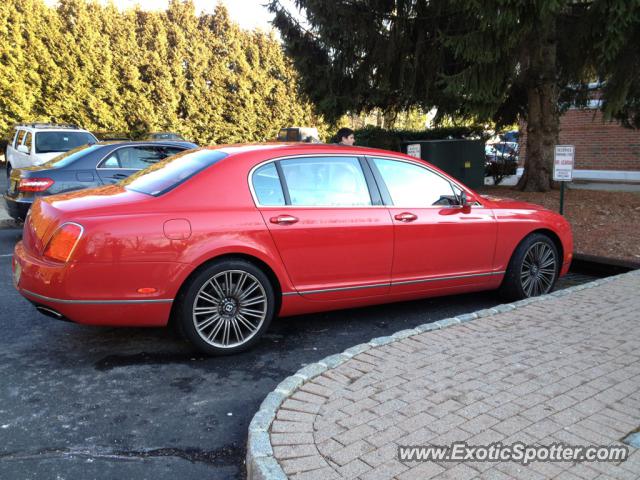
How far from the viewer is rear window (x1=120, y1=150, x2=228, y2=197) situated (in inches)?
166

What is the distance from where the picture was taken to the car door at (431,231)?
4.81 m

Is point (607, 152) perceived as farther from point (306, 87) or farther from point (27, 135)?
point (27, 135)

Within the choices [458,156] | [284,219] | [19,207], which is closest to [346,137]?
[458,156]

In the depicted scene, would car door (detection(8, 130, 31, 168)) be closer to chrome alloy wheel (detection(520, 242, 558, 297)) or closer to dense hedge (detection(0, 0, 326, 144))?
chrome alloy wheel (detection(520, 242, 558, 297))

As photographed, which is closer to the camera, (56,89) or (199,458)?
(199,458)

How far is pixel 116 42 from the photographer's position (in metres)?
26.8

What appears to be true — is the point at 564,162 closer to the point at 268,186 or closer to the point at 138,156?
the point at 268,186

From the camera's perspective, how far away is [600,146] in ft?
61.1

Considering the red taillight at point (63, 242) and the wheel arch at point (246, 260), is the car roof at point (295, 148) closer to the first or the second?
the wheel arch at point (246, 260)

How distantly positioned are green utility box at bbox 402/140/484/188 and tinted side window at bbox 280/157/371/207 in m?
7.57

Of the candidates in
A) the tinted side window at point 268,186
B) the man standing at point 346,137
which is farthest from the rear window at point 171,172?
the man standing at point 346,137

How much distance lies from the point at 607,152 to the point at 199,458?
753 inches

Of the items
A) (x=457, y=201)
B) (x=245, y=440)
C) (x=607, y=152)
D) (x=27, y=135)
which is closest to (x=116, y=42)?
(x=27, y=135)

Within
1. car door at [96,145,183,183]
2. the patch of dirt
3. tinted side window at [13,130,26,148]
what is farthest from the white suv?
the patch of dirt
